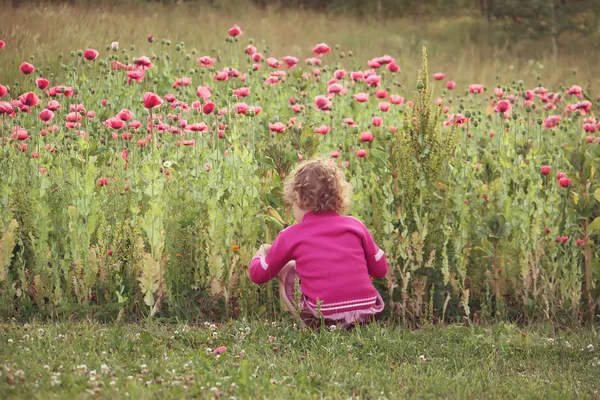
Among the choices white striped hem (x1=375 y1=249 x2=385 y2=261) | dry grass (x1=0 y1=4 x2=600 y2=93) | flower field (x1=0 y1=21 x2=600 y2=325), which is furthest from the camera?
dry grass (x1=0 y1=4 x2=600 y2=93)

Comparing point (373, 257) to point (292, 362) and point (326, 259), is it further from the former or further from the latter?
point (292, 362)

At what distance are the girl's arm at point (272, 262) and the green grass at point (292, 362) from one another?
265 millimetres

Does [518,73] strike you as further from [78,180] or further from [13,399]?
[13,399]

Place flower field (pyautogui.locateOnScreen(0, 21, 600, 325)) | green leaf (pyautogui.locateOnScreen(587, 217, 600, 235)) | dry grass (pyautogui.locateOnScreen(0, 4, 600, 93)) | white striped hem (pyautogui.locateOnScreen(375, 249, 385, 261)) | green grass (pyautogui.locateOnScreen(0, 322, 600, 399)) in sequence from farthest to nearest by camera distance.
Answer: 1. dry grass (pyautogui.locateOnScreen(0, 4, 600, 93))
2. green leaf (pyautogui.locateOnScreen(587, 217, 600, 235))
3. flower field (pyautogui.locateOnScreen(0, 21, 600, 325))
4. white striped hem (pyautogui.locateOnScreen(375, 249, 385, 261))
5. green grass (pyautogui.locateOnScreen(0, 322, 600, 399))

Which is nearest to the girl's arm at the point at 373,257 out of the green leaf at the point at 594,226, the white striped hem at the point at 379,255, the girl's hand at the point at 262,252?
the white striped hem at the point at 379,255

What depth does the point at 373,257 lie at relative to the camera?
482 centimetres

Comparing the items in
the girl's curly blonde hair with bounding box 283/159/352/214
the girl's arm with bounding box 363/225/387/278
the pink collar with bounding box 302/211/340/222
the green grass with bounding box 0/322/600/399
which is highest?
the girl's curly blonde hair with bounding box 283/159/352/214

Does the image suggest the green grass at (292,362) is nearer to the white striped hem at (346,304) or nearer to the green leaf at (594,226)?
the white striped hem at (346,304)

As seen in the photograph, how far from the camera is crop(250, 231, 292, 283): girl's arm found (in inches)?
185

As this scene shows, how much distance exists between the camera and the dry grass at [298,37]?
11.0 meters

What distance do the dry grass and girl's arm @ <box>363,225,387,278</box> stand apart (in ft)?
17.5

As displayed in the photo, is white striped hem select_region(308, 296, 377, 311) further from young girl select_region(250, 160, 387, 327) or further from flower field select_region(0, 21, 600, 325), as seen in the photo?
flower field select_region(0, 21, 600, 325)

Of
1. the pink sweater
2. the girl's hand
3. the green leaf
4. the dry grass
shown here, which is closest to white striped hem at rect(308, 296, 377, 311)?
the pink sweater

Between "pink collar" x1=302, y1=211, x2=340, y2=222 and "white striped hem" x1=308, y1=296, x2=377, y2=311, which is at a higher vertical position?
"pink collar" x1=302, y1=211, x2=340, y2=222
